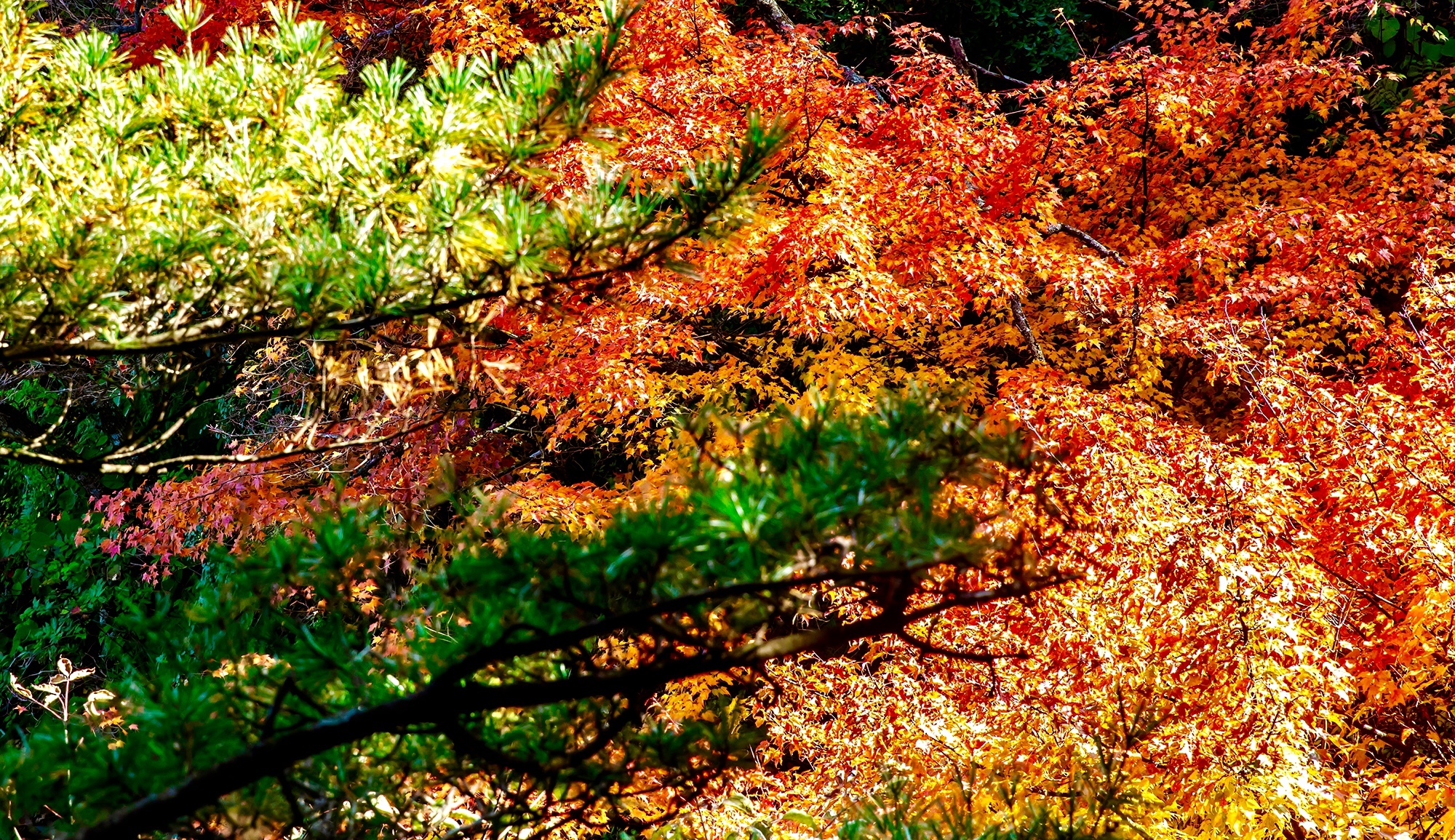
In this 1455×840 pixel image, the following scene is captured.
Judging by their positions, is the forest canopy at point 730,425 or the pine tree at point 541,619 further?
the forest canopy at point 730,425

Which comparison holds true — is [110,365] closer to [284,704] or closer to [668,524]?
[284,704]

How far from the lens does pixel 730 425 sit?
1.25m

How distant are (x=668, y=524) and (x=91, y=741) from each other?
1.03 metres

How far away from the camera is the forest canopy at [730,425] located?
57.5 inches

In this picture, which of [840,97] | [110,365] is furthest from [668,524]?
[840,97]

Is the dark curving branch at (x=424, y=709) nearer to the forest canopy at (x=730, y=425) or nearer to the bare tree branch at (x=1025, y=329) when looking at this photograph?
the forest canopy at (x=730, y=425)

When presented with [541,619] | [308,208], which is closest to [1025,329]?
[308,208]

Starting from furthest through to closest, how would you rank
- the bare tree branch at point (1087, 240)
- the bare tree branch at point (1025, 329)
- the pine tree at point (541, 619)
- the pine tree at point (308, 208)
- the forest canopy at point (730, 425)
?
the bare tree branch at point (1025, 329), the bare tree branch at point (1087, 240), the pine tree at point (308, 208), the forest canopy at point (730, 425), the pine tree at point (541, 619)

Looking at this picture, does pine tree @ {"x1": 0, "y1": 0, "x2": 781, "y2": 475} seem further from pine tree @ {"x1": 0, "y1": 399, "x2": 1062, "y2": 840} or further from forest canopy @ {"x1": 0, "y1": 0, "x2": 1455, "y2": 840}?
pine tree @ {"x1": 0, "y1": 399, "x2": 1062, "y2": 840}

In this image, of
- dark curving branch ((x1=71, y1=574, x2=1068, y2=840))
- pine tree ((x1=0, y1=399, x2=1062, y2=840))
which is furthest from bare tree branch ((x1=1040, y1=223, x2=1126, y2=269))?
dark curving branch ((x1=71, y1=574, x2=1068, y2=840))

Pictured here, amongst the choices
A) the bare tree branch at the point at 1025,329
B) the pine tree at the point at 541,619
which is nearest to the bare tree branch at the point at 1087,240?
the bare tree branch at the point at 1025,329

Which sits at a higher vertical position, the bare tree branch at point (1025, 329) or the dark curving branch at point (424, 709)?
the dark curving branch at point (424, 709)

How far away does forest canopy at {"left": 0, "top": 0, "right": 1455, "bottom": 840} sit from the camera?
1.46m

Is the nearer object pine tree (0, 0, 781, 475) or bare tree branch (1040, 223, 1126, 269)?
pine tree (0, 0, 781, 475)
